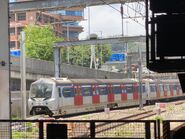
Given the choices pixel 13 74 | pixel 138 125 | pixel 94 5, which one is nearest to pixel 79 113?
pixel 94 5

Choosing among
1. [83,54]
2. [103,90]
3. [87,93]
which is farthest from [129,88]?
[83,54]

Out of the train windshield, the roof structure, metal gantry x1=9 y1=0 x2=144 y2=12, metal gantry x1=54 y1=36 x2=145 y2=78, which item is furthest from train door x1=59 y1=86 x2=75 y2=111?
metal gantry x1=9 y1=0 x2=144 y2=12

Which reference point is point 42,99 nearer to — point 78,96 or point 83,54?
point 78,96

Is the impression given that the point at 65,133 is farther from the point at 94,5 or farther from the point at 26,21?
the point at 26,21

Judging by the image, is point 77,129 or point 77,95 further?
point 77,95

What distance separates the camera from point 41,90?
3469 centimetres

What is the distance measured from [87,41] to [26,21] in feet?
204

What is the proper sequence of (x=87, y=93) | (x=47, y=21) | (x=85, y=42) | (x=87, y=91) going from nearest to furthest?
(x=87, y=93)
(x=87, y=91)
(x=85, y=42)
(x=47, y=21)

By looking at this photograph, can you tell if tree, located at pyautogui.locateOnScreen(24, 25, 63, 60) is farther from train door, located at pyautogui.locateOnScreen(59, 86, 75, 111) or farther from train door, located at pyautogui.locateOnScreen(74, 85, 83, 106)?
train door, located at pyautogui.locateOnScreen(59, 86, 75, 111)

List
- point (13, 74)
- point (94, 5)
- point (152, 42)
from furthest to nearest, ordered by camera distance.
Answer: point (13, 74) < point (94, 5) < point (152, 42)

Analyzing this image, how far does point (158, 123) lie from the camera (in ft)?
24.1

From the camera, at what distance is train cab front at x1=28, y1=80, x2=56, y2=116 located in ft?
109

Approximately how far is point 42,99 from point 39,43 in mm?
36825

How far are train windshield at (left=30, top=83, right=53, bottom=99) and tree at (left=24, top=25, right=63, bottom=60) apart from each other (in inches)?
1295
